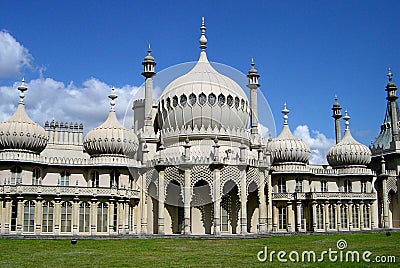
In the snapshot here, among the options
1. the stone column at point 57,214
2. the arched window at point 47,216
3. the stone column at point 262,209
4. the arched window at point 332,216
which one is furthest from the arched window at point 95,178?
the arched window at point 332,216

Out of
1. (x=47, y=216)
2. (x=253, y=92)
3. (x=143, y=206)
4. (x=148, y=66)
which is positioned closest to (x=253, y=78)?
(x=253, y=92)

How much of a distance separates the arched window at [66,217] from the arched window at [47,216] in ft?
2.58

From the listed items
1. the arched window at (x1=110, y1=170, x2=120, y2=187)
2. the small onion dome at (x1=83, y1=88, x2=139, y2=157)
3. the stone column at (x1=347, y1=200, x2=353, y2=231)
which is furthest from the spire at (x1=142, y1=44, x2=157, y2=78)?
the stone column at (x1=347, y1=200, x2=353, y2=231)

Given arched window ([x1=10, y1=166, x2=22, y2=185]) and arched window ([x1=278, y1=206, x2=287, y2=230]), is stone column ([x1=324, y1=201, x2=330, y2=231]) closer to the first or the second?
arched window ([x1=278, y1=206, x2=287, y2=230])

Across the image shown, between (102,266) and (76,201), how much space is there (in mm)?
21963

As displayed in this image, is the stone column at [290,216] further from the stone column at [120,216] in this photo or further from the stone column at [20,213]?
the stone column at [20,213]

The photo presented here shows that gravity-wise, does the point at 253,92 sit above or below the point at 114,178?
above

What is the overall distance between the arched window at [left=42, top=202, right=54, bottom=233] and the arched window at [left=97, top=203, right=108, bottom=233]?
3.42 metres

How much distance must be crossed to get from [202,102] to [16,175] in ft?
51.4

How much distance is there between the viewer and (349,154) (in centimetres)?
5156

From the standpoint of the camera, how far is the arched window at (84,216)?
3938 centimetres

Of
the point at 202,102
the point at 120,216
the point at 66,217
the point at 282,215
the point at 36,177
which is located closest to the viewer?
the point at 66,217

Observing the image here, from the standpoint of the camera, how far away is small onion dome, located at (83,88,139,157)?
42.9 metres

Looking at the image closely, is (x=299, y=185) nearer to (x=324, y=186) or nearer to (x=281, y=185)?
(x=281, y=185)
